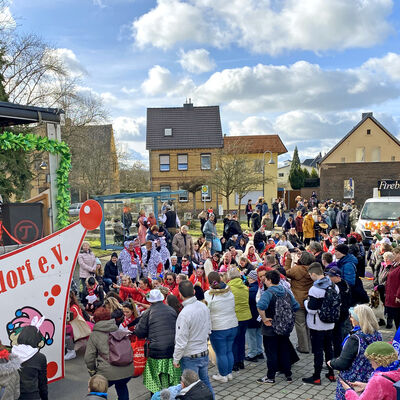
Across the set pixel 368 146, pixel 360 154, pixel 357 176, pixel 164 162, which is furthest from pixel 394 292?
pixel 368 146

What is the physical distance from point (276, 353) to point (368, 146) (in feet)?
141

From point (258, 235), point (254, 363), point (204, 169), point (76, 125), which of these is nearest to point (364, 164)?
point (204, 169)

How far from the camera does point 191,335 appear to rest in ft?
16.8

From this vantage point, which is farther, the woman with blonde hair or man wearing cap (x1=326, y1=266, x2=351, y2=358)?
man wearing cap (x1=326, y1=266, x2=351, y2=358)

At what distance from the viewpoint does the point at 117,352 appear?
4895 millimetres

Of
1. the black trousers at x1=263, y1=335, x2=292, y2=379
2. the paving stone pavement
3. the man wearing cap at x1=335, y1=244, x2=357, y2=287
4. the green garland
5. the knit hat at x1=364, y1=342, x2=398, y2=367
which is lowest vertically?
the paving stone pavement

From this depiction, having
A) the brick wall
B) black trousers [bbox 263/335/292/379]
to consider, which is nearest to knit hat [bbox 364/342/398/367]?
black trousers [bbox 263/335/292/379]

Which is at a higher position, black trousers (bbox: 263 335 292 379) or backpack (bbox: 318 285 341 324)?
backpack (bbox: 318 285 341 324)

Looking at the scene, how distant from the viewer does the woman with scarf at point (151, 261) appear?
10602mm

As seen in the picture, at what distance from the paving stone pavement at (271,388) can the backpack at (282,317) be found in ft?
2.74

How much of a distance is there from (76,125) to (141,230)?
1426cm

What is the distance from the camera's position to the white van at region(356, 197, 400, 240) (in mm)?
15438

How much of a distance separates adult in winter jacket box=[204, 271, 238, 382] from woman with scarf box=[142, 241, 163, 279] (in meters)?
4.62

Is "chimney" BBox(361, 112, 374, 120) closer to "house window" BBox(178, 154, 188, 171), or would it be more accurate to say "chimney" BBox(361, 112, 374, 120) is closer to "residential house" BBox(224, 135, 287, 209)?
"residential house" BBox(224, 135, 287, 209)
